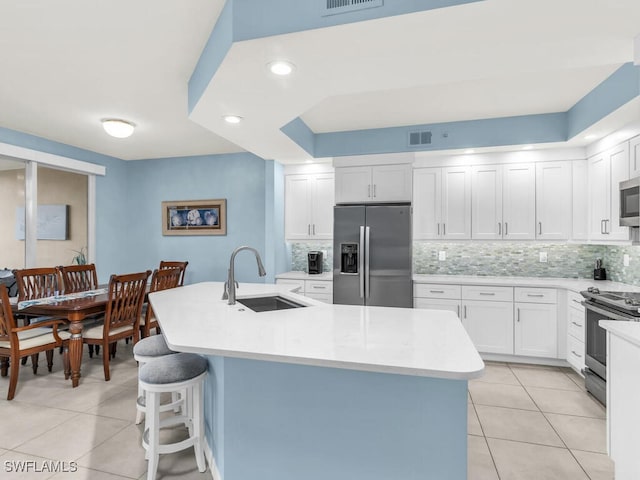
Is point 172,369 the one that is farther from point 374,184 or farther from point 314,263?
point 374,184

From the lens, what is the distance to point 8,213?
4875mm

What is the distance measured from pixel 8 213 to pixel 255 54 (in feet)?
16.0

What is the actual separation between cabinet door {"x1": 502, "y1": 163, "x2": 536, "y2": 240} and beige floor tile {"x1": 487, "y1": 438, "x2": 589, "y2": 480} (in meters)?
2.35

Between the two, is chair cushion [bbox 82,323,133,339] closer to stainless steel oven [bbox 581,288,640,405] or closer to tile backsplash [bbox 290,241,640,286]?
tile backsplash [bbox 290,241,640,286]

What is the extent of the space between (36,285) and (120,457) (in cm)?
257

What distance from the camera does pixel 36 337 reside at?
328 centimetres

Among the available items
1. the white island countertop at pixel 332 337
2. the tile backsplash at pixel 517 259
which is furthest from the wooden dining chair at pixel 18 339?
the tile backsplash at pixel 517 259

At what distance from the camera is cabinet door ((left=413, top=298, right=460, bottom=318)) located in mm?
4049

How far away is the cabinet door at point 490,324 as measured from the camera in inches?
154

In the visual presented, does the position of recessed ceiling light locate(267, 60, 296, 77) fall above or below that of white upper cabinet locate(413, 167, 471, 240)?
above

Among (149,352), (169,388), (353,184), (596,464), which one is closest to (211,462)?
(169,388)

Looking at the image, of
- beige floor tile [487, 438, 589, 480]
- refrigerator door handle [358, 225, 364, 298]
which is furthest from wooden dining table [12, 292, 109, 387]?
beige floor tile [487, 438, 589, 480]

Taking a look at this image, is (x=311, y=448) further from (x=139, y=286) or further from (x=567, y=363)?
(x=567, y=363)

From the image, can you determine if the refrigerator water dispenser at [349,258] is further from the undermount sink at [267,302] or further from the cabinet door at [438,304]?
the undermount sink at [267,302]
